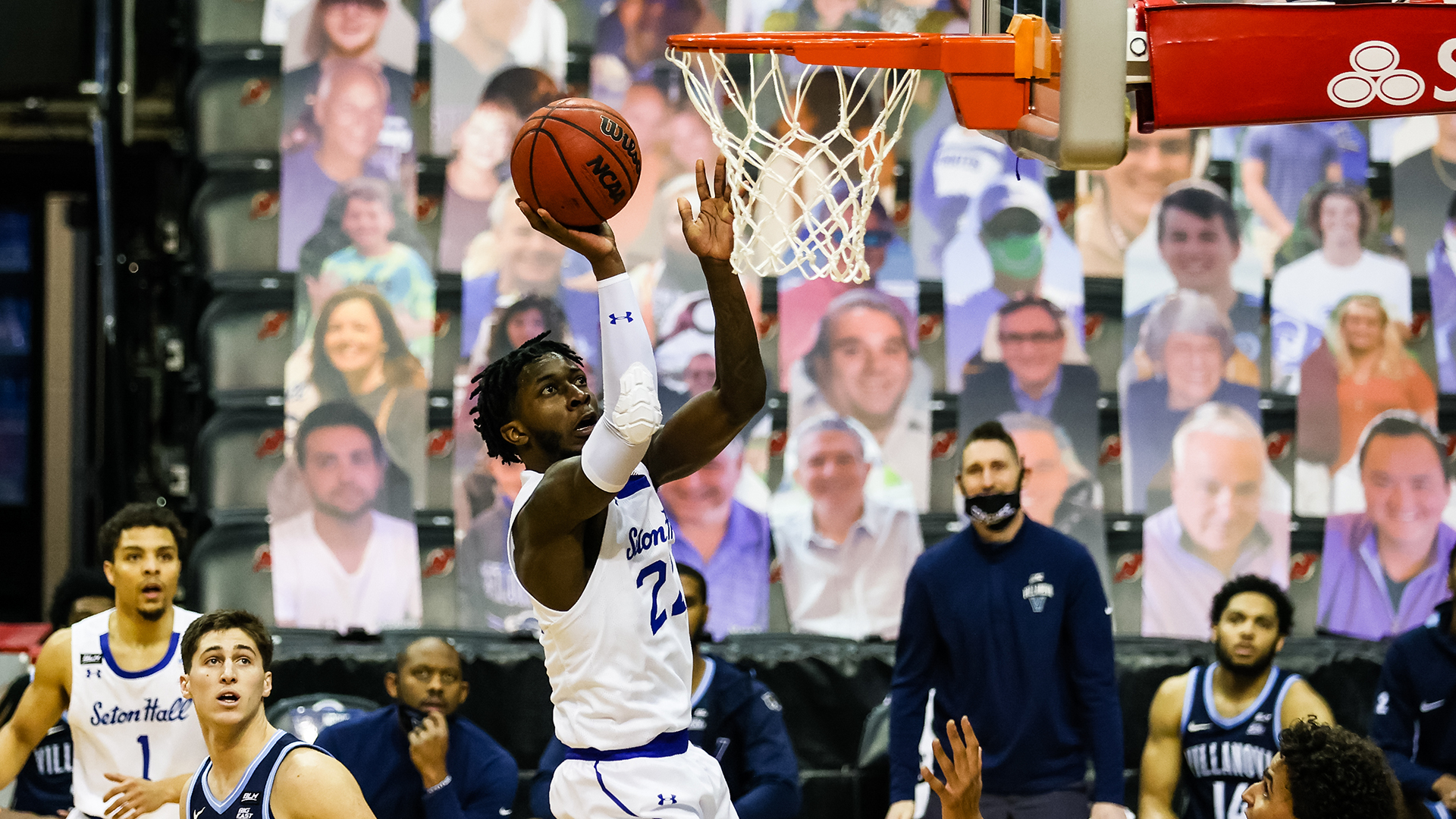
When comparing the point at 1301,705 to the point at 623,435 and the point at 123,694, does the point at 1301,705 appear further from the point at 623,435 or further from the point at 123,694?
the point at 123,694

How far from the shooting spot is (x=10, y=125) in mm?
8273

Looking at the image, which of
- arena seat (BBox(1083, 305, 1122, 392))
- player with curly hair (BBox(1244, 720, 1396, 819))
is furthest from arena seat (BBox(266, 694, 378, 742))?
player with curly hair (BBox(1244, 720, 1396, 819))

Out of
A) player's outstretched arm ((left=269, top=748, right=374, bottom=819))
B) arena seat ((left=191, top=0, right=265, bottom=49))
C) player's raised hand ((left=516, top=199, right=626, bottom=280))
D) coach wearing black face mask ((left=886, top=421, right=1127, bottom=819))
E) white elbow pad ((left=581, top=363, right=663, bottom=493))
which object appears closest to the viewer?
white elbow pad ((left=581, top=363, right=663, bottom=493))

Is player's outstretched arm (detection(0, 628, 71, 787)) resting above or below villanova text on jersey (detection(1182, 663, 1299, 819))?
above

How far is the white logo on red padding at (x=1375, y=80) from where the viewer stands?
12.4ft

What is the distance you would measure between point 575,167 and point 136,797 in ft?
7.67

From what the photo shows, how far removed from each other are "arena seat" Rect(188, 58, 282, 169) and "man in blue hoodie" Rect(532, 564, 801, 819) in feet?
10.6

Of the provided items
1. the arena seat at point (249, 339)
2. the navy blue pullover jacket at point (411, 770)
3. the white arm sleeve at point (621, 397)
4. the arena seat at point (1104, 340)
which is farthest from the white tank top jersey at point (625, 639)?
the arena seat at point (1104, 340)

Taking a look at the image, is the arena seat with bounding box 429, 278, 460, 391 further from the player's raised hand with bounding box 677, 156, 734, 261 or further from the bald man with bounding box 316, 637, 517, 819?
the player's raised hand with bounding box 677, 156, 734, 261

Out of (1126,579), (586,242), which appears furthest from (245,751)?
(1126,579)

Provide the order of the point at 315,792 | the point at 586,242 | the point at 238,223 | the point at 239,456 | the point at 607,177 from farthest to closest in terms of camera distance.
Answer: the point at 238,223
the point at 239,456
the point at 315,792
the point at 607,177
the point at 586,242

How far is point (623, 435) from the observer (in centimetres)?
325

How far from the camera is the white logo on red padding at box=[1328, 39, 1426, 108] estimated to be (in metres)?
3.79

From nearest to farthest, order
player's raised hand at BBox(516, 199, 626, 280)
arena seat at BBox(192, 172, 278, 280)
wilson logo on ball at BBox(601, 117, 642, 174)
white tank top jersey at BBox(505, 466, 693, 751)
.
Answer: player's raised hand at BBox(516, 199, 626, 280) < white tank top jersey at BBox(505, 466, 693, 751) < wilson logo on ball at BBox(601, 117, 642, 174) < arena seat at BBox(192, 172, 278, 280)
